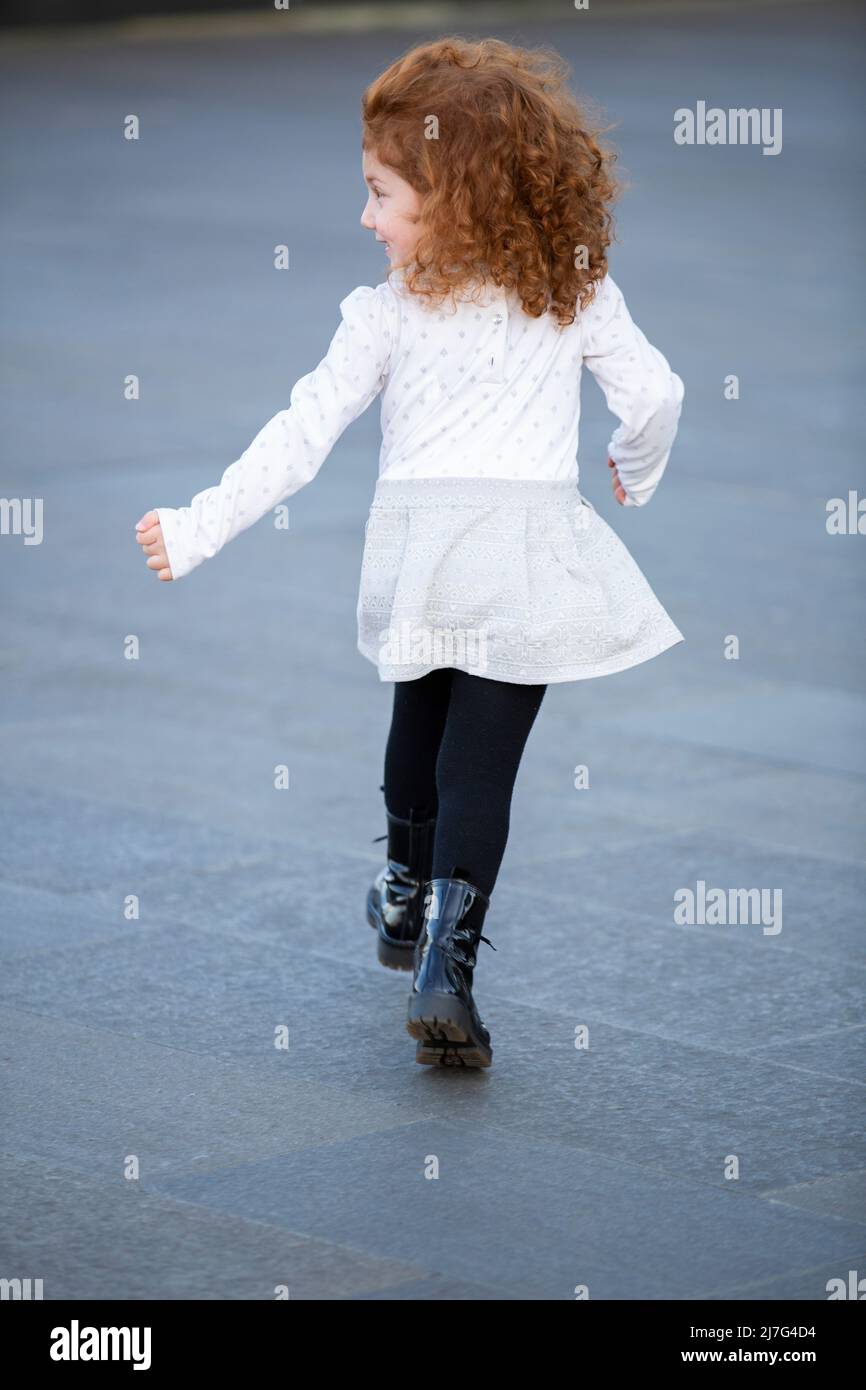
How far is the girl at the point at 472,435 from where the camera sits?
3566 millimetres

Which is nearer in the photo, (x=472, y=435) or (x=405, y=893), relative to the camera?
(x=472, y=435)

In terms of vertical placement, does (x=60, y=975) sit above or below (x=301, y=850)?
below

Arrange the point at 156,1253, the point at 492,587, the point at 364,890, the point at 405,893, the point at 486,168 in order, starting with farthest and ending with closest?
the point at 364,890 < the point at 405,893 < the point at 492,587 < the point at 486,168 < the point at 156,1253

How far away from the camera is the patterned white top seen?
360 cm

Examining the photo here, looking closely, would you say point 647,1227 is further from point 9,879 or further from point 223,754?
point 223,754

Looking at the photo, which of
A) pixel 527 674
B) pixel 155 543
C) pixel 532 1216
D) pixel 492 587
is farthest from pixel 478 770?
pixel 532 1216

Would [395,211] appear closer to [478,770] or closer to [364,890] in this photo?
[478,770]

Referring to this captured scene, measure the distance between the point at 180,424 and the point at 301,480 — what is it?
5.63 m

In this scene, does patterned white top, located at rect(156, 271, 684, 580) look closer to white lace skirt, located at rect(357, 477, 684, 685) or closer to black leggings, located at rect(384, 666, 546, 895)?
white lace skirt, located at rect(357, 477, 684, 685)

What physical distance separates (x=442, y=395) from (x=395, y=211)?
31 cm

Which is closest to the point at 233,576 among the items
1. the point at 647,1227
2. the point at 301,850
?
the point at 301,850

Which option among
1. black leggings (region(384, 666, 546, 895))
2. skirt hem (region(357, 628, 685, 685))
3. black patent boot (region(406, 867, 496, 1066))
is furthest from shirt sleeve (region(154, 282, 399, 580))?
black patent boot (region(406, 867, 496, 1066))

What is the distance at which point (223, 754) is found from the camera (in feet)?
18.2

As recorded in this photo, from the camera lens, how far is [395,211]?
142 inches
